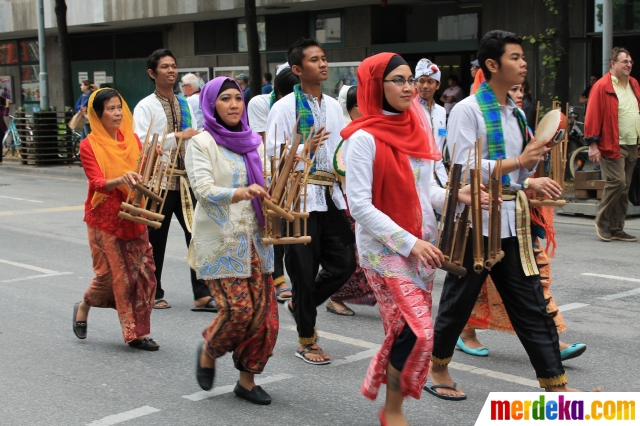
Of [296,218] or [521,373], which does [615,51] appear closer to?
[521,373]

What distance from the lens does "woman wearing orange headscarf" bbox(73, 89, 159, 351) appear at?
6004mm

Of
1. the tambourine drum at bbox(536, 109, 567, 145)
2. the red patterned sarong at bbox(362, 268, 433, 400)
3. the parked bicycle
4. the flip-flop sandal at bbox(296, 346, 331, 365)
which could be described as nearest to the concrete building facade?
the parked bicycle

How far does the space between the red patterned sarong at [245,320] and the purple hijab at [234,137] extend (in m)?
Result: 0.35

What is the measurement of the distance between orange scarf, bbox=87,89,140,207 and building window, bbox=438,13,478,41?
587 inches

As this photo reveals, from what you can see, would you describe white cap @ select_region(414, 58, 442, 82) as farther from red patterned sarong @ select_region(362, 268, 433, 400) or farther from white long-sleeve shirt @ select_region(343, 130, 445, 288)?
red patterned sarong @ select_region(362, 268, 433, 400)

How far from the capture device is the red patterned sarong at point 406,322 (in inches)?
159

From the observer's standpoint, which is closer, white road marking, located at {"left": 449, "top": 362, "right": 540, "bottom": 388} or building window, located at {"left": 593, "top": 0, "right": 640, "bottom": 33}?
white road marking, located at {"left": 449, "top": 362, "right": 540, "bottom": 388}

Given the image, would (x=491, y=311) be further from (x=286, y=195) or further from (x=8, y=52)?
(x=8, y=52)

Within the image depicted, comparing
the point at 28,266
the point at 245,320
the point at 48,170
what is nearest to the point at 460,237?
the point at 245,320

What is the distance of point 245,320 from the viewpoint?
15.6ft

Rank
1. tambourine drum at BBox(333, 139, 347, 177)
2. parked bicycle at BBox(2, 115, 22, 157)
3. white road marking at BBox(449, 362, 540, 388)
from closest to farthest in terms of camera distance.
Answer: white road marking at BBox(449, 362, 540, 388) → tambourine drum at BBox(333, 139, 347, 177) → parked bicycle at BBox(2, 115, 22, 157)

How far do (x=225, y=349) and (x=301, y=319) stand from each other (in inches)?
37.9

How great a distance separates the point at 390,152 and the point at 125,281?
255 centimetres

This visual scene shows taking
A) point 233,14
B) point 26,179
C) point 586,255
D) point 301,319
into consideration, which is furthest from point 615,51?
point 233,14
